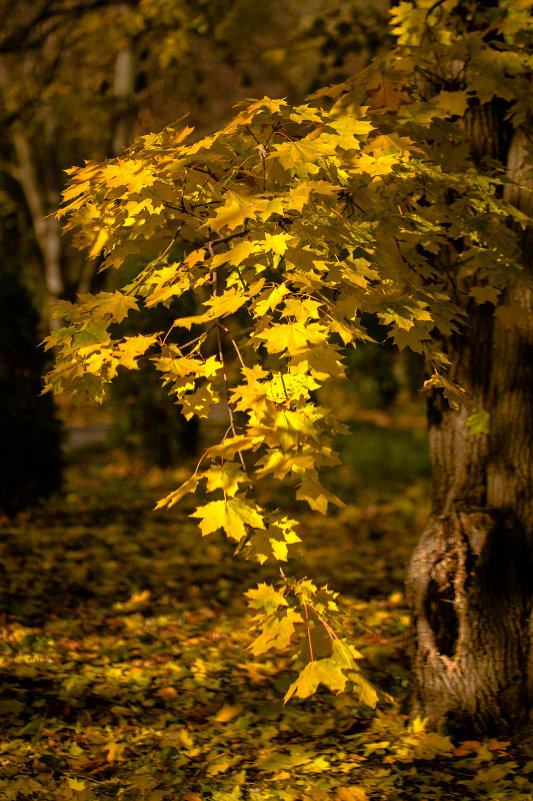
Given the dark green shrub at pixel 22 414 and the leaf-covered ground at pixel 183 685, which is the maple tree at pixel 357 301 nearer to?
the leaf-covered ground at pixel 183 685

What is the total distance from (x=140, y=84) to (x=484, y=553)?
7.78 m

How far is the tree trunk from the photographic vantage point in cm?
344

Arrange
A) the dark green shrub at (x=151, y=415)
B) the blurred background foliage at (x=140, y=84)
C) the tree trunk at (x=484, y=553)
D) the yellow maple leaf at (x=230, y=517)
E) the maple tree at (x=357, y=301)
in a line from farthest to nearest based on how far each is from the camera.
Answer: the dark green shrub at (x=151, y=415), the blurred background foliage at (x=140, y=84), the tree trunk at (x=484, y=553), the maple tree at (x=357, y=301), the yellow maple leaf at (x=230, y=517)

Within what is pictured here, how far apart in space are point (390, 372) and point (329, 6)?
273 inches

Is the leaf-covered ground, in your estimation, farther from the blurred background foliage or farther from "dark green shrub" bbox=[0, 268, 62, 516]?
the blurred background foliage

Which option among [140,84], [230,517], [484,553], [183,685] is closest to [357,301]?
[230,517]

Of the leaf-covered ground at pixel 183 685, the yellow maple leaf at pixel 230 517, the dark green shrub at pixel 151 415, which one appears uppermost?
the dark green shrub at pixel 151 415

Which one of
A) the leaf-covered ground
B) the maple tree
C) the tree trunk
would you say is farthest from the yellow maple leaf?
the tree trunk

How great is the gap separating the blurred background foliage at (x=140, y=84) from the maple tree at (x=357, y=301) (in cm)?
132

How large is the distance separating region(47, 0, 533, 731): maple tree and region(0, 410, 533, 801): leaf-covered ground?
0.44m

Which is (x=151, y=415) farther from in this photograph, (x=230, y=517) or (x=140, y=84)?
(x=230, y=517)

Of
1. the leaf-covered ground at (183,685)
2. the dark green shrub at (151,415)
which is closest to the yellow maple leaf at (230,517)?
the leaf-covered ground at (183,685)

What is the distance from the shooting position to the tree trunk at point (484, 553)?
11.3ft

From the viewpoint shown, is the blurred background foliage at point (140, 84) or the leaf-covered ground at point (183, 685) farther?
the blurred background foliage at point (140, 84)
